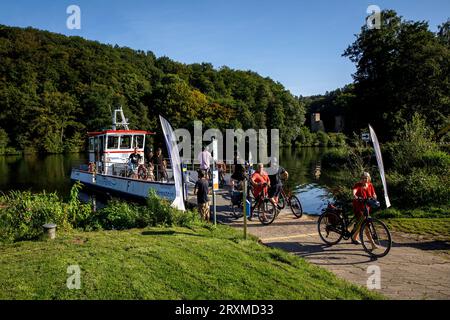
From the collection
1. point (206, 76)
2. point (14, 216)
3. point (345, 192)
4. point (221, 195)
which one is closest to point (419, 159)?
point (345, 192)

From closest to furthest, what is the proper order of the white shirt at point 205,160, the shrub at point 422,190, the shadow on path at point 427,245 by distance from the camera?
the shadow on path at point 427,245 < the shrub at point 422,190 < the white shirt at point 205,160

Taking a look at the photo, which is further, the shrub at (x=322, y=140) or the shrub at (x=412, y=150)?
the shrub at (x=322, y=140)

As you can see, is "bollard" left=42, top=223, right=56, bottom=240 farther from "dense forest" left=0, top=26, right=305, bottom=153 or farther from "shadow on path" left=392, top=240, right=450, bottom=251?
"dense forest" left=0, top=26, right=305, bottom=153

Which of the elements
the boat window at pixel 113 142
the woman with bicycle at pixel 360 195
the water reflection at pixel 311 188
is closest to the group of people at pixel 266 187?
the woman with bicycle at pixel 360 195

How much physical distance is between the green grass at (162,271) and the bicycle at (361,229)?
71.4 inches

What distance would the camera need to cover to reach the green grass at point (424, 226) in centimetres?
952

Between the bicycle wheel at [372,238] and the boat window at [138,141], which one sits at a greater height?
the boat window at [138,141]

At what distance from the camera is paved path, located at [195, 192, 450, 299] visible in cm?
581

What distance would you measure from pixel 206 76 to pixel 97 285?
3464 inches

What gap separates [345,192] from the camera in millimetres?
14922

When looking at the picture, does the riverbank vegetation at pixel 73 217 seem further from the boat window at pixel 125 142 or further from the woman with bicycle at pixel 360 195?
the boat window at pixel 125 142

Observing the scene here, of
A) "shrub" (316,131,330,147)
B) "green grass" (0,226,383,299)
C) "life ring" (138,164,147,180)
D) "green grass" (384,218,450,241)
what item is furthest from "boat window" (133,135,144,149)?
"shrub" (316,131,330,147)

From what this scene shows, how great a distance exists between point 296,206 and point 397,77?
28.2 meters
